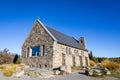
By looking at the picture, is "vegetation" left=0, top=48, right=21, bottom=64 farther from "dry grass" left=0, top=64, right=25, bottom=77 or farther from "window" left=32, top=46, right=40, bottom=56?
"dry grass" left=0, top=64, right=25, bottom=77

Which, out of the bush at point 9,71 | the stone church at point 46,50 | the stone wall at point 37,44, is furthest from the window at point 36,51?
the bush at point 9,71

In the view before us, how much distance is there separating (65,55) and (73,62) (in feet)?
12.7

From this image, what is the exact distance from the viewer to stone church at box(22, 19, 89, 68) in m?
24.0

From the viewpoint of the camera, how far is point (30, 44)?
28.5 m

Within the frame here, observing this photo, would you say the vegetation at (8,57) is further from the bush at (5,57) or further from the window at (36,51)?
the window at (36,51)

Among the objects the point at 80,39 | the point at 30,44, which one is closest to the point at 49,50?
the point at 30,44

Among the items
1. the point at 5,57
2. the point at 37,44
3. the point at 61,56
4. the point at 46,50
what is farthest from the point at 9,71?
the point at 5,57

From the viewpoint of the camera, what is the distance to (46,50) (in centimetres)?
2477

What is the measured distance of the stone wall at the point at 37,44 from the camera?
2419 centimetres

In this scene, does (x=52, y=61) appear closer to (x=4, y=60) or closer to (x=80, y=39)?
(x=4, y=60)

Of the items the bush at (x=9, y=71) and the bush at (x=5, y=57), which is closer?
the bush at (x=9, y=71)

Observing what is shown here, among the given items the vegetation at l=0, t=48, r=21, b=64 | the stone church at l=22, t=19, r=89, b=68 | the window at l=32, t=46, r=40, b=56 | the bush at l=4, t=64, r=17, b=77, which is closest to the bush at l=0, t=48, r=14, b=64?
the vegetation at l=0, t=48, r=21, b=64

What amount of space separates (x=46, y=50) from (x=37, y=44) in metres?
3.18

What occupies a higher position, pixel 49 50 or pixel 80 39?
pixel 80 39
